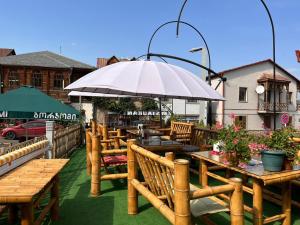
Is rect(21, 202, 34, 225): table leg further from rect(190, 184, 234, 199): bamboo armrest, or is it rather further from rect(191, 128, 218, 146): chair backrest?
rect(191, 128, 218, 146): chair backrest

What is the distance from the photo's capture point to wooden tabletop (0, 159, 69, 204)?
8.27 feet

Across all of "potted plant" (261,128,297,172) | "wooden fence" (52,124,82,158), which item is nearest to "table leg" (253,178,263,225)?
"potted plant" (261,128,297,172)

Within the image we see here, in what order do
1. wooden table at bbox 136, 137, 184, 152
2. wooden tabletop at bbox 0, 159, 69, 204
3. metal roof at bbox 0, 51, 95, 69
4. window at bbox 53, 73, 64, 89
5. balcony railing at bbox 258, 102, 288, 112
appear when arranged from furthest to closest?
balcony railing at bbox 258, 102, 288, 112 → window at bbox 53, 73, 64, 89 → metal roof at bbox 0, 51, 95, 69 → wooden table at bbox 136, 137, 184, 152 → wooden tabletop at bbox 0, 159, 69, 204

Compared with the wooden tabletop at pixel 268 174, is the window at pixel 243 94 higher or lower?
higher

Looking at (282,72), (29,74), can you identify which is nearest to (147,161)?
(29,74)

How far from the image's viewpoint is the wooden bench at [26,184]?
2.58 meters

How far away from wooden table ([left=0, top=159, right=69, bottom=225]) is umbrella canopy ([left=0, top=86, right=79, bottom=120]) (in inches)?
67.5

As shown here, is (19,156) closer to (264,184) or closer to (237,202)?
(237,202)

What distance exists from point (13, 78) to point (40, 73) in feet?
9.02

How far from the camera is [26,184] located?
9.60ft

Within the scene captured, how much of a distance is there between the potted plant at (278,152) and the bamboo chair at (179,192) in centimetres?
82

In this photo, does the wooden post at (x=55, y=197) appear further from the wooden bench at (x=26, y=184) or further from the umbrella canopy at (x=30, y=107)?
the umbrella canopy at (x=30, y=107)

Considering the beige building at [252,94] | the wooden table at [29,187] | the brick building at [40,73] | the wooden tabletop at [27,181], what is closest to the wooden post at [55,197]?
the wooden table at [29,187]

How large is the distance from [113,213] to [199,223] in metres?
1.38
